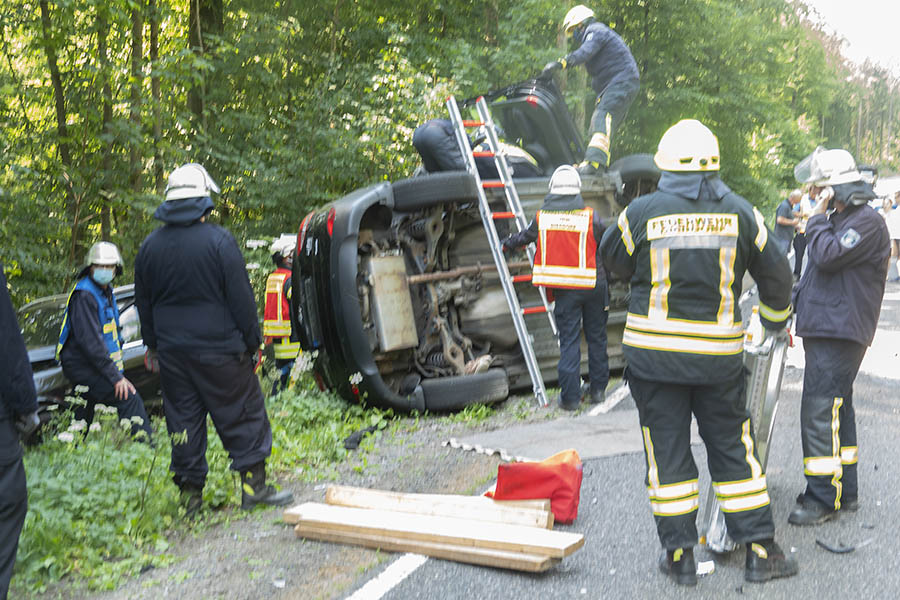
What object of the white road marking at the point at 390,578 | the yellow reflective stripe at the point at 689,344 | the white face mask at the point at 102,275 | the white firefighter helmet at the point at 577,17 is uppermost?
the white firefighter helmet at the point at 577,17

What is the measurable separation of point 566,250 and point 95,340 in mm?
3540

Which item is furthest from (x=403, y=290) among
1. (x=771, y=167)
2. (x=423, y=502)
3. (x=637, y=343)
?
(x=771, y=167)

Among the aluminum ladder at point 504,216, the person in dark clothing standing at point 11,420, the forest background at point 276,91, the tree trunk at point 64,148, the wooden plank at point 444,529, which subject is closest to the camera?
the person in dark clothing standing at point 11,420

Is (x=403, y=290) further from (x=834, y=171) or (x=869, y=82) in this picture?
(x=869, y=82)

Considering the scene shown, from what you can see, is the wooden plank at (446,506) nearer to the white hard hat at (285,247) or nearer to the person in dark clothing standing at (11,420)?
the person in dark clothing standing at (11,420)

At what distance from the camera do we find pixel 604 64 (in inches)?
348

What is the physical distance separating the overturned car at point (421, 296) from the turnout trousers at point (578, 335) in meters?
0.41

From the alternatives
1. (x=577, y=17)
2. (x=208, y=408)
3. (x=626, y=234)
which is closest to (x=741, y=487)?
(x=626, y=234)

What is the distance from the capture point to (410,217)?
745 cm

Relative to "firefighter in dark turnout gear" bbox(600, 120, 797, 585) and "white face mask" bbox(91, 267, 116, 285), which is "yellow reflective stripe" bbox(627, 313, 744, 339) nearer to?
"firefighter in dark turnout gear" bbox(600, 120, 797, 585)

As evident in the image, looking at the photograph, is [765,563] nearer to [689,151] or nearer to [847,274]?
[847,274]

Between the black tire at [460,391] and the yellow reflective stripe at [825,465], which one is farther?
the black tire at [460,391]

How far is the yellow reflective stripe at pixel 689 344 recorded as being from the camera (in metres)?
3.56

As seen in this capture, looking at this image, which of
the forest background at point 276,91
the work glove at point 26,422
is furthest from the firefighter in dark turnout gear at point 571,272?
the forest background at point 276,91
